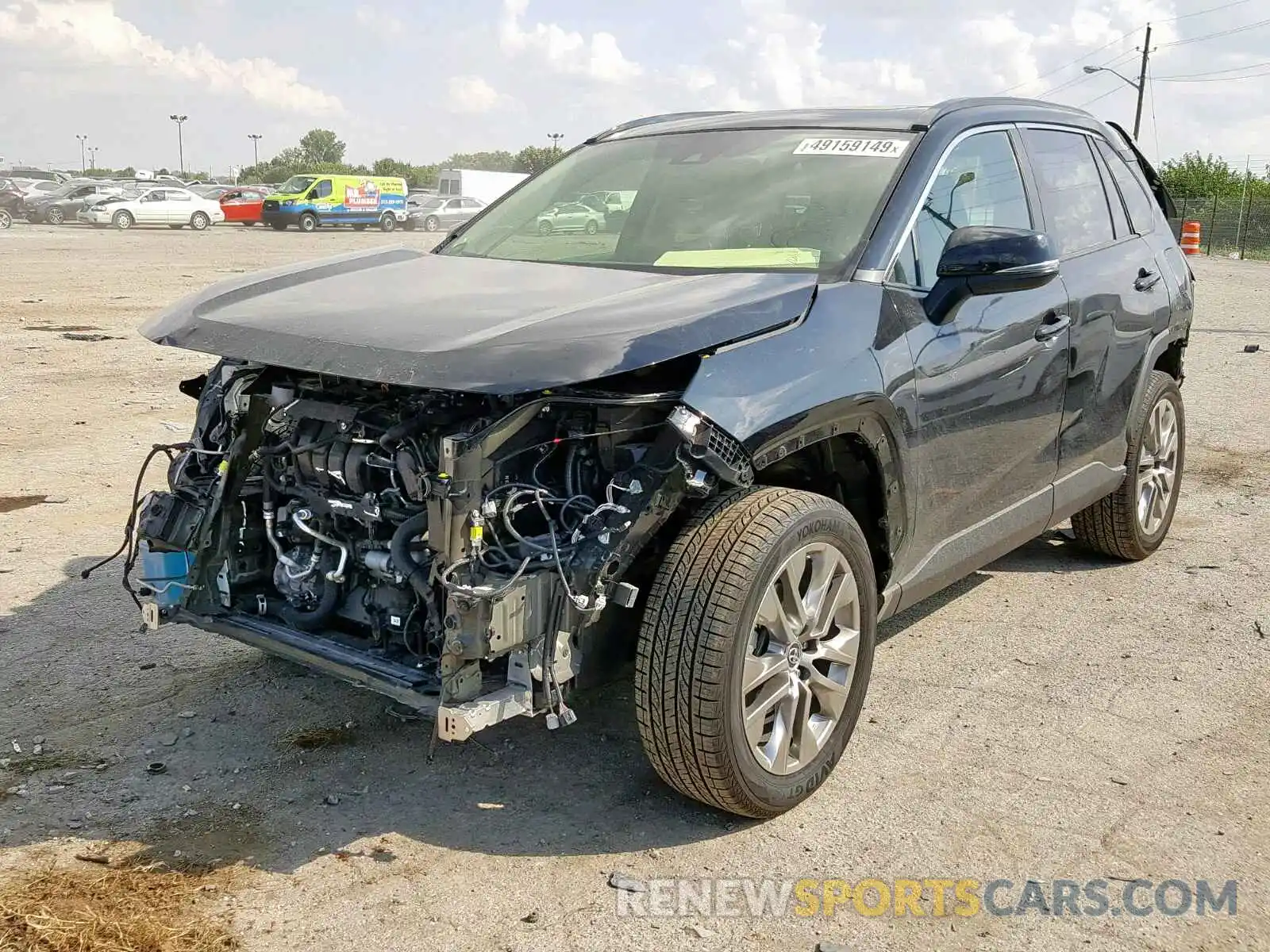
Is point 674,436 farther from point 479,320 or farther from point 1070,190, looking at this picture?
point 1070,190

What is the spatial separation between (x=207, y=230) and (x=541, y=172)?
38.3 metres

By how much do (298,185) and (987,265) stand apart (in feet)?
133

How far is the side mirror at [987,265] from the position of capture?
366 cm

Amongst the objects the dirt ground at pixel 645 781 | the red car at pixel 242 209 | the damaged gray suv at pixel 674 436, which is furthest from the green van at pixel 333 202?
the damaged gray suv at pixel 674 436

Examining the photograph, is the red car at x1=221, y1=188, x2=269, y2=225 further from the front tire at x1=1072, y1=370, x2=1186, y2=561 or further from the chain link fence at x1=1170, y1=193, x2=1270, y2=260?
the front tire at x1=1072, y1=370, x2=1186, y2=561

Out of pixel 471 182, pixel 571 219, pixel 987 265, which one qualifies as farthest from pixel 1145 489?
pixel 471 182

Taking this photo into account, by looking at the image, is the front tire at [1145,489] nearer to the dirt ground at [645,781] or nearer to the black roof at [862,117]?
the dirt ground at [645,781]

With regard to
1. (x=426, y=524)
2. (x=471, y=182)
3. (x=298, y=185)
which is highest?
(x=471, y=182)

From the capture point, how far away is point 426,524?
3.33 m

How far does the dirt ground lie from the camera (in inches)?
120

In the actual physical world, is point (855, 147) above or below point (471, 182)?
below

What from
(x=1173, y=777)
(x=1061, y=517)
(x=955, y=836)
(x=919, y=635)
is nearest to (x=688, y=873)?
(x=955, y=836)

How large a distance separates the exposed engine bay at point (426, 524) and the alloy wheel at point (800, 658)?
14.2 inches

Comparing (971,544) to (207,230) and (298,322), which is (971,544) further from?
(207,230)
